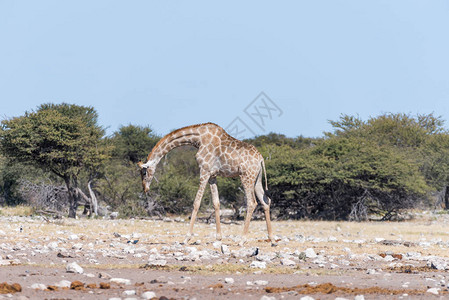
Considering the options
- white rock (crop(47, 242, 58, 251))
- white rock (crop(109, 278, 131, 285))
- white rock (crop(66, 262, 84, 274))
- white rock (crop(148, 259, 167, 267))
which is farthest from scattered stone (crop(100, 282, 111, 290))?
white rock (crop(47, 242, 58, 251))

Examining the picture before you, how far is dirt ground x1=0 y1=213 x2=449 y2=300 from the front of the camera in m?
7.62

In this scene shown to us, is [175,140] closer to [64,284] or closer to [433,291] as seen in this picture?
[64,284]

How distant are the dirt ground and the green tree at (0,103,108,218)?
12594mm

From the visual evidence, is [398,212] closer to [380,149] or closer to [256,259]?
[380,149]

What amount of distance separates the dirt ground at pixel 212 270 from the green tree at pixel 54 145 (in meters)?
12.6

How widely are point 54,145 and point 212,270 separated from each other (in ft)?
65.2

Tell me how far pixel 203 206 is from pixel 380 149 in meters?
10.4

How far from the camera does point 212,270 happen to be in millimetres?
9922

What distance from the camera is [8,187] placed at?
127 ft

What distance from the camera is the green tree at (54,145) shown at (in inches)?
1078

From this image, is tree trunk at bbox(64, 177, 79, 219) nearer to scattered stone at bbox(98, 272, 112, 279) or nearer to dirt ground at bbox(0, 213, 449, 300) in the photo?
dirt ground at bbox(0, 213, 449, 300)

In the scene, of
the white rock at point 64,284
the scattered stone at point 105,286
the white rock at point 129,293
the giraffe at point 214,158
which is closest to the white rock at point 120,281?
the scattered stone at point 105,286

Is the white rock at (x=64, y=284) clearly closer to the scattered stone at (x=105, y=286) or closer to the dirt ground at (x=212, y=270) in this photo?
the dirt ground at (x=212, y=270)

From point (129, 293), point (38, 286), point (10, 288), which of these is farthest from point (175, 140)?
point (10, 288)
